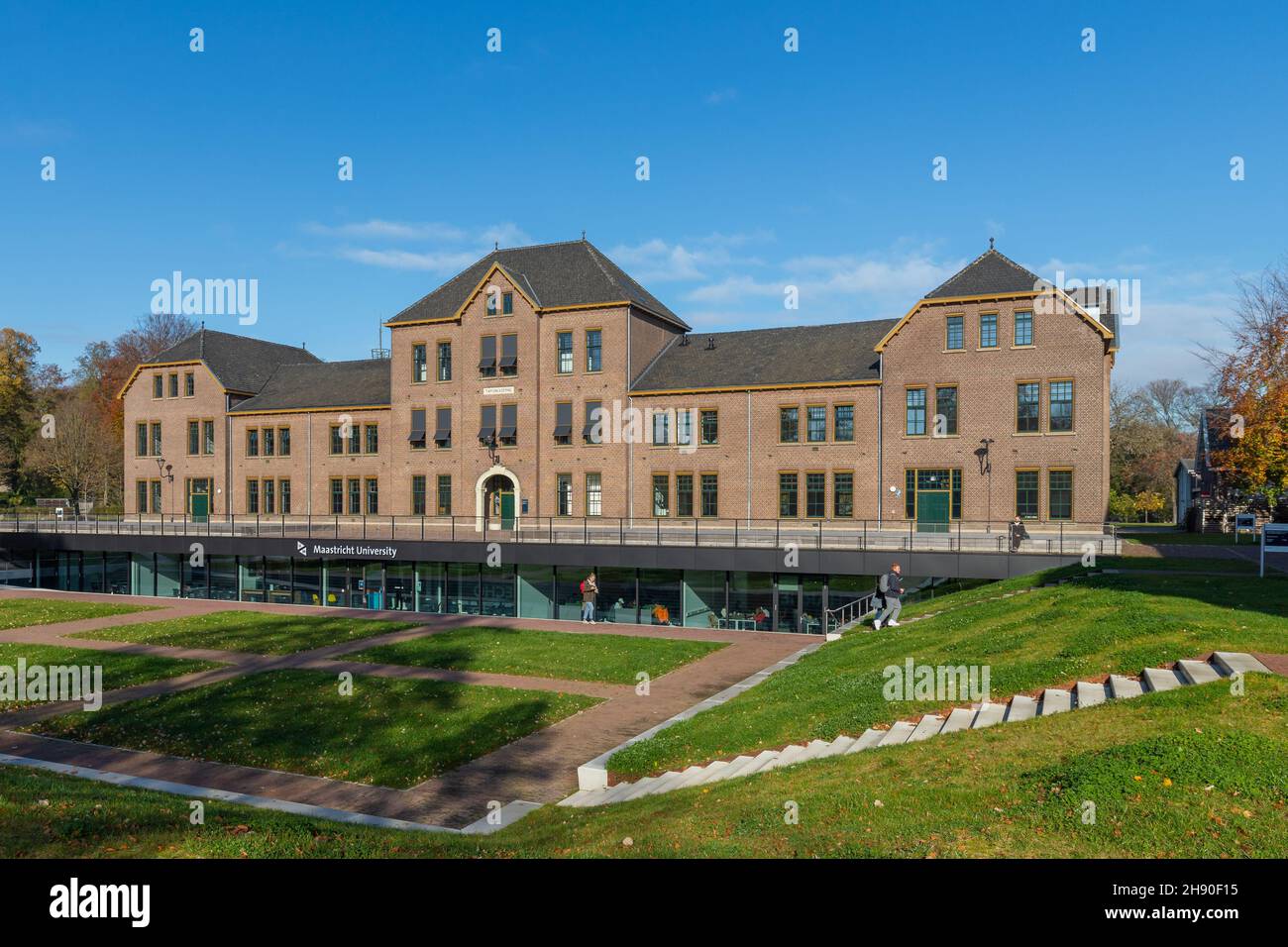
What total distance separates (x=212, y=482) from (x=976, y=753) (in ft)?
170

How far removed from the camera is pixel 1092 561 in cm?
2617

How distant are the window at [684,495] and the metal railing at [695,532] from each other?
1.80 feet

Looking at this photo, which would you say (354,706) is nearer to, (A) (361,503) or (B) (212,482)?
(A) (361,503)

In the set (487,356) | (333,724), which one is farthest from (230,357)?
(333,724)

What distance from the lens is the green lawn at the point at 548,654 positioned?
784 inches

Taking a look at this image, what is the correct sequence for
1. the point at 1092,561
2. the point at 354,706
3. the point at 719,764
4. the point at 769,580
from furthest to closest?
the point at 769,580, the point at 1092,561, the point at 354,706, the point at 719,764

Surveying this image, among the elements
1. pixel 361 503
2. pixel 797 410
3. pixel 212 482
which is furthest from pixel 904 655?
pixel 212 482

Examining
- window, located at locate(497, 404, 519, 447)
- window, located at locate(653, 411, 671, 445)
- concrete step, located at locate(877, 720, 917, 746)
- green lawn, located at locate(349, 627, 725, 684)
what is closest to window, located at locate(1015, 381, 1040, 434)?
window, located at locate(653, 411, 671, 445)

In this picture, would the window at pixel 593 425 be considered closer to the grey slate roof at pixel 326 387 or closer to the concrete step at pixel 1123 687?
the grey slate roof at pixel 326 387

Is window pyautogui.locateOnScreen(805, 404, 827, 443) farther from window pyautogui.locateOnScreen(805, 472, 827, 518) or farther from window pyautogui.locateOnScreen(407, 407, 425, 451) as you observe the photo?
window pyautogui.locateOnScreen(407, 407, 425, 451)

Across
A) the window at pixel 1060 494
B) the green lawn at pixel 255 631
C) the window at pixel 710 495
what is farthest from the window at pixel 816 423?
the green lawn at pixel 255 631

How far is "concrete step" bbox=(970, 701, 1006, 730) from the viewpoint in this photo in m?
11.2

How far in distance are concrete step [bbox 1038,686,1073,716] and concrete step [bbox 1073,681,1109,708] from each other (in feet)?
0.43

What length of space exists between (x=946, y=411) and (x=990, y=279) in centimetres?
563
